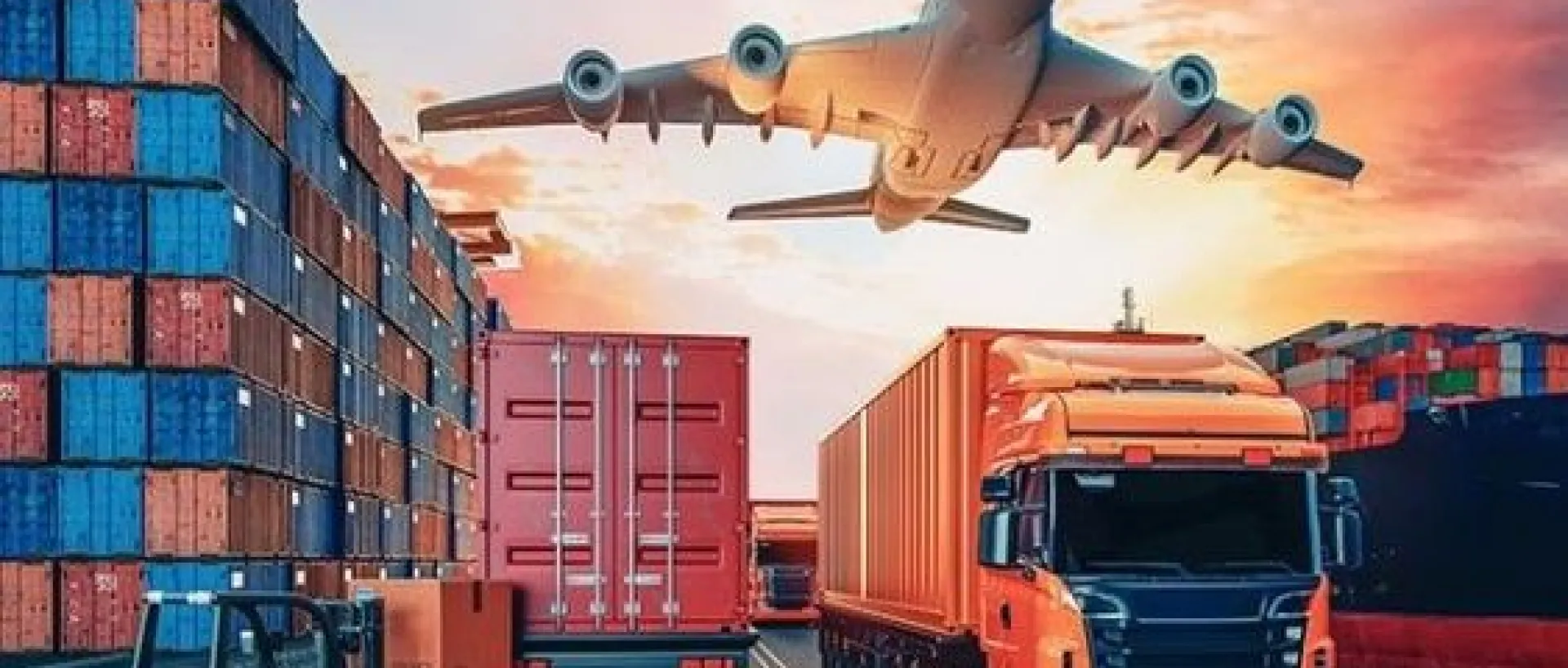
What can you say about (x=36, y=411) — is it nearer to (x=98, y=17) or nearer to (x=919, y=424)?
(x=98, y=17)

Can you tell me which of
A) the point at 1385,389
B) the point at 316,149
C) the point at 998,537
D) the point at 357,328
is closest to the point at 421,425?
the point at 357,328

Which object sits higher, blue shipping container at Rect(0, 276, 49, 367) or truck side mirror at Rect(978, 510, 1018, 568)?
blue shipping container at Rect(0, 276, 49, 367)

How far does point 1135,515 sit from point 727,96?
18545 mm

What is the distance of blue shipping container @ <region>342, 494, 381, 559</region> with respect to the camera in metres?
35.8

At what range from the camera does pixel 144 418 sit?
25719mm

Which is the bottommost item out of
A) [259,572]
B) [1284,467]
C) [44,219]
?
[259,572]

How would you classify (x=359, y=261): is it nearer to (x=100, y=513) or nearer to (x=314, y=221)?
(x=314, y=221)

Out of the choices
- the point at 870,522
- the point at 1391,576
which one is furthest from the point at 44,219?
the point at 1391,576

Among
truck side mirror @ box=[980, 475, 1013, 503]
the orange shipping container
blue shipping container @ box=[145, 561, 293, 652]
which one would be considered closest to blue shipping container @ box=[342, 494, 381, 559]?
blue shipping container @ box=[145, 561, 293, 652]

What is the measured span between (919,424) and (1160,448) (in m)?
3.98

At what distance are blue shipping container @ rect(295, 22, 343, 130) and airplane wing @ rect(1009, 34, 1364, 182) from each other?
1321 cm

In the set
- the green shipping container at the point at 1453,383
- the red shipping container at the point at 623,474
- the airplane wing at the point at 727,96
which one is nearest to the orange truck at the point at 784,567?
the airplane wing at the point at 727,96

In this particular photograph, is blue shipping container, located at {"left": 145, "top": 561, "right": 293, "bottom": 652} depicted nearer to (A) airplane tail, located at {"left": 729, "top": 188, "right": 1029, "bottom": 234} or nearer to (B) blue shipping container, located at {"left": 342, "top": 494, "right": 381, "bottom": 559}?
(B) blue shipping container, located at {"left": 342, "top": 494, "right": 381, "bottom": 559}

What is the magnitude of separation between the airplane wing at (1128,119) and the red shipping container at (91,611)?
15.7m
